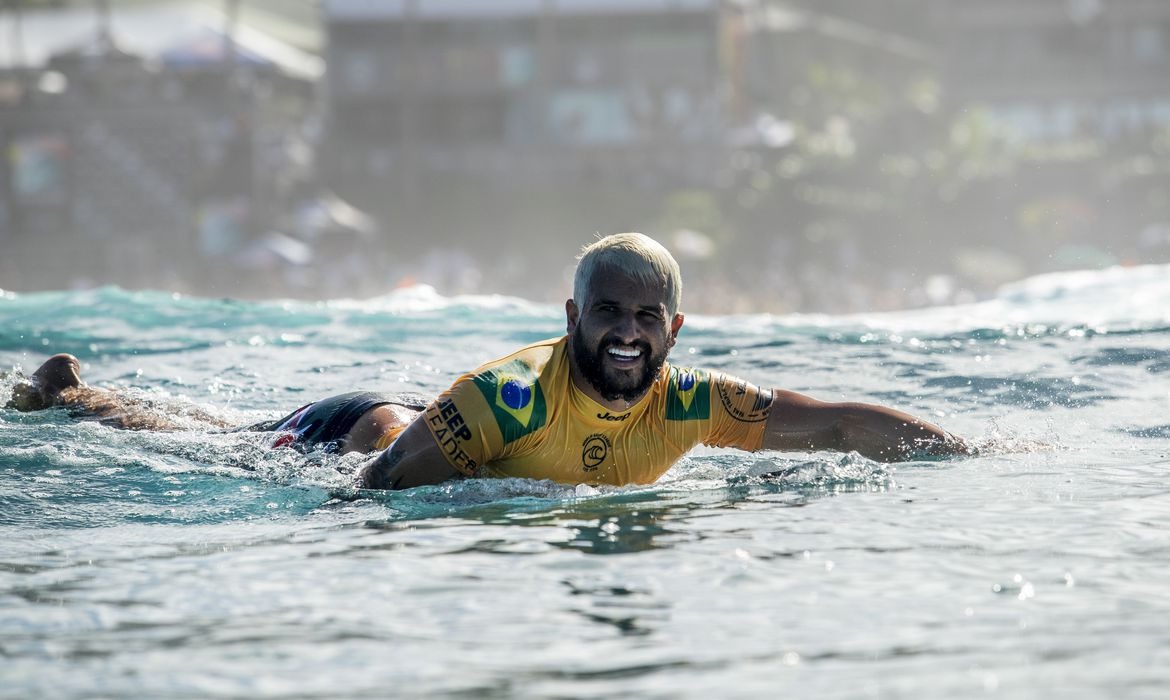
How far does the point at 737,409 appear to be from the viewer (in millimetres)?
6766

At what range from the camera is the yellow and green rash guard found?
6.00m

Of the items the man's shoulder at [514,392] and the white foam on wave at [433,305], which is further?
the white foam on wave at [433,305]

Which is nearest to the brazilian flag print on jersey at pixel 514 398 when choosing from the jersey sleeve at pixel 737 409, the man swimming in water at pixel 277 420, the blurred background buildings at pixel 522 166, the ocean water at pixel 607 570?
the ocean water at pixel 607 570

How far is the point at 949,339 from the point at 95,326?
25.7ft

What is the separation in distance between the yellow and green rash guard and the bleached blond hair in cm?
42

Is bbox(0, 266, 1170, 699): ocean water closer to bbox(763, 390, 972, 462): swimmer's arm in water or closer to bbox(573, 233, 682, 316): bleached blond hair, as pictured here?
bbox(763, 390, 972, 462): swimmer's arm in water

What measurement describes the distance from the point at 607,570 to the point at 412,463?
1230 mm

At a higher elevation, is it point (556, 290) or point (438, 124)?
point (438, 124)

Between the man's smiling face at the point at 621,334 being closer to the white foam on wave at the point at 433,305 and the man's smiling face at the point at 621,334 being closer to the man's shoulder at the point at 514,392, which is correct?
the man's shoulder at the point at 514,392

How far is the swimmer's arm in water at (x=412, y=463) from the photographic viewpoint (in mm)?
6027

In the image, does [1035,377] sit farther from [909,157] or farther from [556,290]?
[909,157]

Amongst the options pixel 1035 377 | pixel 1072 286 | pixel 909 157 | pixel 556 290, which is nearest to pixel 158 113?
pixel 556 290

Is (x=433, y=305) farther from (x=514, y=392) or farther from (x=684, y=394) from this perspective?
(x=514, y=392)

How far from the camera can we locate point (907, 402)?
32.7 feet
